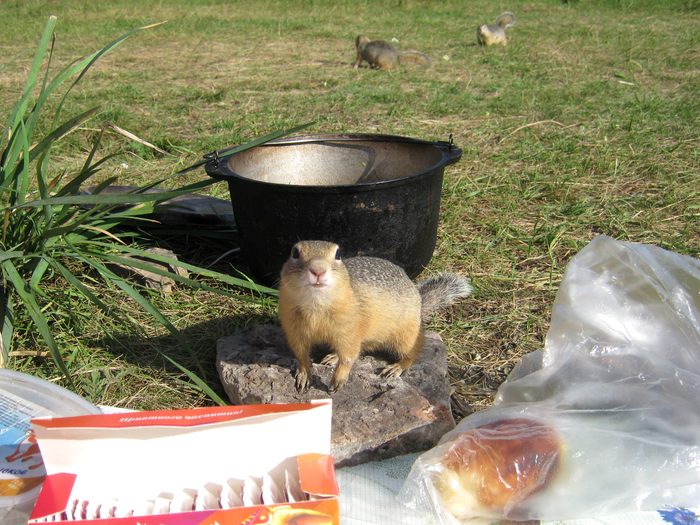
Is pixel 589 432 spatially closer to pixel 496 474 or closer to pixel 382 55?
pixel 496 474

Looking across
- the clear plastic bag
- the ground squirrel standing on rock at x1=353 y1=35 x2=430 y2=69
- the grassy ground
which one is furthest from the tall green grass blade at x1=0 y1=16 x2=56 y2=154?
the ground squirrel standing on rock at x1=353 y1=35 x2=430 y2=69

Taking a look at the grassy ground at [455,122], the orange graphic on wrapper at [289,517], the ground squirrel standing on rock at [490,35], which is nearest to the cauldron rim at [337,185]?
the grassy ground at [455,122]

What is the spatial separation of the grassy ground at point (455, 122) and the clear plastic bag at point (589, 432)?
0.44 m

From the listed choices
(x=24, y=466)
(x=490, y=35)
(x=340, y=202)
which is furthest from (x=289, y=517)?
(x=490, y=35)

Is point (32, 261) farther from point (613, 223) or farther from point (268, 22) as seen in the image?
point (268, 22)

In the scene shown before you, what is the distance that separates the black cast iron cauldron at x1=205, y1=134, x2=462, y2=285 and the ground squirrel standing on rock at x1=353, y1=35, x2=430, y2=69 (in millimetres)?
5384

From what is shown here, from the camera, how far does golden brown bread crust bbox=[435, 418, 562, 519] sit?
62.6 inches

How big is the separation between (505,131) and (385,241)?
10.3ft

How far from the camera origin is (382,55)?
8117 mm

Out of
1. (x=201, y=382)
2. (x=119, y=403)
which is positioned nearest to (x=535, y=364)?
(x=201, y=382)

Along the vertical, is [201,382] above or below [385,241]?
below

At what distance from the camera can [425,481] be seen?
1.63 meters

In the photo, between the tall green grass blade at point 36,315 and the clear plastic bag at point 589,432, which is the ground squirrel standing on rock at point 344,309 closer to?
the clear plastic bag at point 589,432

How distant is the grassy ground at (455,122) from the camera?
261cm
